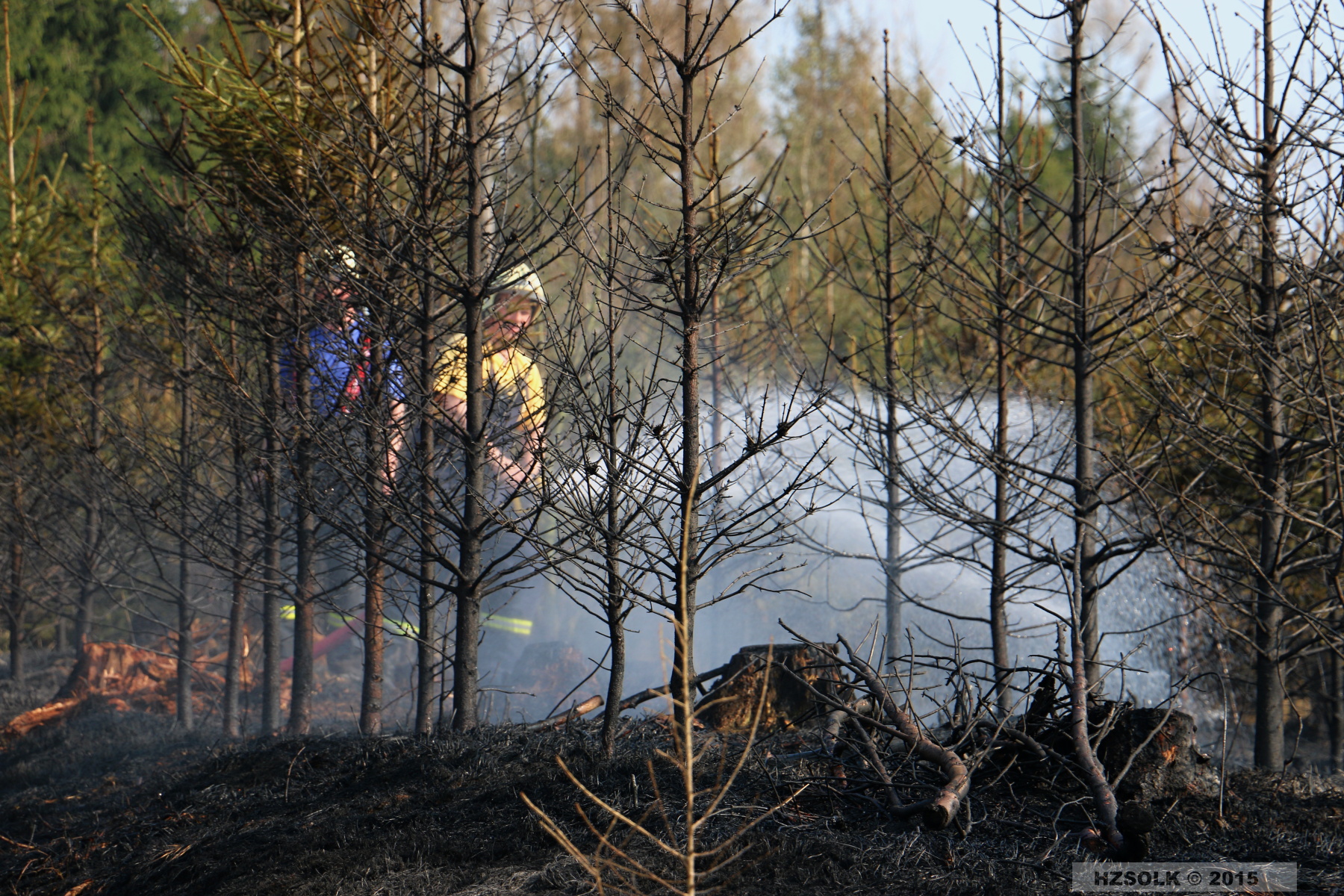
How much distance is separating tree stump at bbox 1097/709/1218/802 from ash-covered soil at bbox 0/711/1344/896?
0.30ft

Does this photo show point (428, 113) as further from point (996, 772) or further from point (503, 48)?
point (996, 772)

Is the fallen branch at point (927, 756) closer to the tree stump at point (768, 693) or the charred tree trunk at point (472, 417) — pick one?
the tree stump at point (768, 693)

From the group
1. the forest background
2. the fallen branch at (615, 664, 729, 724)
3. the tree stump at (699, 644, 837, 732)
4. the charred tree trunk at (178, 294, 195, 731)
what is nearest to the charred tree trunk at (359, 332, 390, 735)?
the forest background

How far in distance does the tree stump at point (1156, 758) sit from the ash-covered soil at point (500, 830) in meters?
0.09

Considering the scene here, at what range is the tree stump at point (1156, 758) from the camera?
410cm

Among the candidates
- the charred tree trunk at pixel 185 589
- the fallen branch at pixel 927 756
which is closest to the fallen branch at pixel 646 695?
the fallen branch at pixel 927 756

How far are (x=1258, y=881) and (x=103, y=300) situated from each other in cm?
1223

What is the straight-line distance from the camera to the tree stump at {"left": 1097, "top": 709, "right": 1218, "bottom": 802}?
410 centimetres

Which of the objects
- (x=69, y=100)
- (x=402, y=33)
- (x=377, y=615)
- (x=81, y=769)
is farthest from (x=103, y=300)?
(x=69, y=100)

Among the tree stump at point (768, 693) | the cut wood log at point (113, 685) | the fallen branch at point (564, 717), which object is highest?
the tree stump at point (768, 693)

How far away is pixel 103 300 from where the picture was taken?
11195mm

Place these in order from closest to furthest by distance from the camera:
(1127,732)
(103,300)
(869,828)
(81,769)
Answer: (869,828) < (1127,732) < (81,769) < (103,300)

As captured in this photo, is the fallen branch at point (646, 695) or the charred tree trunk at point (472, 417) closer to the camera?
the fallen branch at point (646, 695)

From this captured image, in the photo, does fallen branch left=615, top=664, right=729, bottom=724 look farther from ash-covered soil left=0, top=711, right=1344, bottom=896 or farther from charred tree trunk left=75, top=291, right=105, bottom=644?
charred tree trunk left=75, top=291, right=105, bottom=644
